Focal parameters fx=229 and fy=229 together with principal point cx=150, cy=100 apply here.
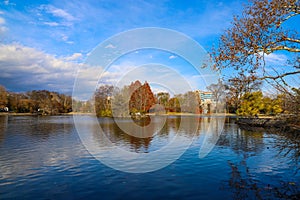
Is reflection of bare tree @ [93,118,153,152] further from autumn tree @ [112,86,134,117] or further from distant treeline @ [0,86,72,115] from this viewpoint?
distant treeline @ [0,86,72,115]

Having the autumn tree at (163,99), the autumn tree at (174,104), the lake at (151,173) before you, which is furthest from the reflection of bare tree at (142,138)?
the autumn tree at (163,99)

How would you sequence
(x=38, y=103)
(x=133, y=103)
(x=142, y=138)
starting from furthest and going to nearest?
(x=38, y=103) → (x=133, y=103) → (x=142, y=138)

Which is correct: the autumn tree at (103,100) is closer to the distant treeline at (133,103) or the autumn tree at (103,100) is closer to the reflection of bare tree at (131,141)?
the distant treeline at (133,103)

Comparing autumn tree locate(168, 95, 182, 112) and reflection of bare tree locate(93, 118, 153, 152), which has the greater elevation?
autumn tree locate(168, 95, 182, 112)

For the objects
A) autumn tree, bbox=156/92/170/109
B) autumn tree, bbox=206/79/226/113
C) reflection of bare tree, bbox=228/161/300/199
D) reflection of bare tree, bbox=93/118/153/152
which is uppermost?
autumn tree, bbox=156/92/170/109

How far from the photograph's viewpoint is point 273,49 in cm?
695

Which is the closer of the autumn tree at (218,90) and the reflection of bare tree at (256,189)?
the reflection of bare tree at (256,189)

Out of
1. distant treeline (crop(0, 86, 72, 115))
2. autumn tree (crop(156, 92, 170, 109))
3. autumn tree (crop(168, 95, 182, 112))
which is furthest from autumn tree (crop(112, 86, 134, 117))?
distant treeline (crop(0, 86, 72, 115))

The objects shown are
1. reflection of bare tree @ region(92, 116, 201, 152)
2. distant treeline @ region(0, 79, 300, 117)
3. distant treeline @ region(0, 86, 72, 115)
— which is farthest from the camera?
distant treeline @ region(0, 86, 72, 115)

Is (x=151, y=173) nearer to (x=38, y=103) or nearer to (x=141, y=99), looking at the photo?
(x=141, y=99)

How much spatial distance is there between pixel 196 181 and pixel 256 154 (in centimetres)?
639

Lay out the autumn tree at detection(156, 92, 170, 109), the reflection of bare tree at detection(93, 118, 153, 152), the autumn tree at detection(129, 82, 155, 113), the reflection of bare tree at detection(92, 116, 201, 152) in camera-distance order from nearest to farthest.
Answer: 1. the reflection of bare tree at detection(93, 118, 153, 152)
2. the reflection of bare tree at detection(92, 116, 201, 152)
3. the autumn tree at detection(129, 82, 155, 113)
4. the autumn tree at detection(156, 92, 170, 109)


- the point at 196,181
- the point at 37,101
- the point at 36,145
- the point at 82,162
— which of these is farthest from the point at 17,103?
the point at 196,181

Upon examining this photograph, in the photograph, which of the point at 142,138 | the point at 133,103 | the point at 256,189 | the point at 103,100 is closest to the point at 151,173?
the point at 256,189
